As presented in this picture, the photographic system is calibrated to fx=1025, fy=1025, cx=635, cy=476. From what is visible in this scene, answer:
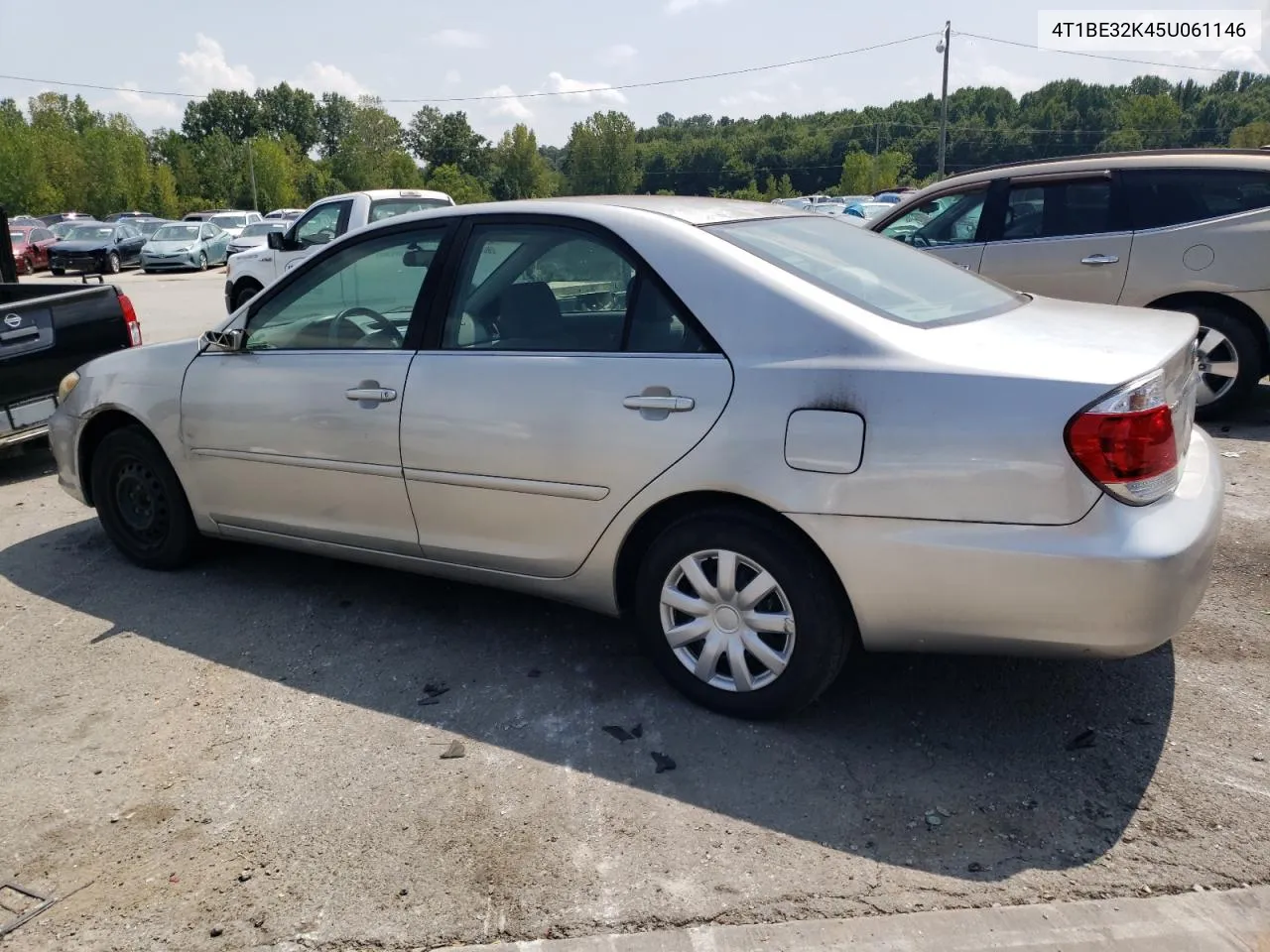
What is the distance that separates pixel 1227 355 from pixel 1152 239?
94 cm

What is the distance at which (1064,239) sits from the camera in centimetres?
740

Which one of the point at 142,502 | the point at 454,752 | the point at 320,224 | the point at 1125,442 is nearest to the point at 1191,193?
the point at 1125,442

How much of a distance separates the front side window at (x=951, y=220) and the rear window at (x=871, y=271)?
13.3 ft

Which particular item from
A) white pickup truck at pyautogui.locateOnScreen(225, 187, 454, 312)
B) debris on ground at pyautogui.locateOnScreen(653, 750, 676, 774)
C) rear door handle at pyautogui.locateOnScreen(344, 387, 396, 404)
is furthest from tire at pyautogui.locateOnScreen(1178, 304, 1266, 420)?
white pickup truck at pyautogui.locateOnScreen(225, 187, 454, 312)

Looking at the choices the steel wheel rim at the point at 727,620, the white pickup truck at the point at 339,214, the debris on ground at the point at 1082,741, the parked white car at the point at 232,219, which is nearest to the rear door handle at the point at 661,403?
the steel wheel rim at the point at 727,620

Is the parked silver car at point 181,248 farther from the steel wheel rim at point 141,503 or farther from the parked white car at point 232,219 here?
the steel wheel rim at point 141,503

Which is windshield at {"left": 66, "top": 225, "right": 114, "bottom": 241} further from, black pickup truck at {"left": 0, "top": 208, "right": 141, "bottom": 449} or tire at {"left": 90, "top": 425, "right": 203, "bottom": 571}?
tire at {"left": 90, "top": 425, "right": 203, "bottom": 571}

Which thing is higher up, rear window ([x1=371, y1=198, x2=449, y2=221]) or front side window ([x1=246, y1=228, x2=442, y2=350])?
rear window ([x1=371, y1=198, x2=449, y2=221])

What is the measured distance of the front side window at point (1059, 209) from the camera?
7336 millimetres

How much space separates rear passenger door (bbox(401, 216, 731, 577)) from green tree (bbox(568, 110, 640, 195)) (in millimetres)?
63306

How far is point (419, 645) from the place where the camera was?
162 inches

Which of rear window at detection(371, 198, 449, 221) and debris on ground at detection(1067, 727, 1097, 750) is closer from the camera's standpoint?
debris on ground at detection(1067, 727, 1097, 750)

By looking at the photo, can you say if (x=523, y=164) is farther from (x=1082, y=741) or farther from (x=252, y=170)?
(x=1082, y=741)

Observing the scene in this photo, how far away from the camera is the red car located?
92.9 ft
